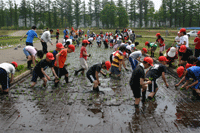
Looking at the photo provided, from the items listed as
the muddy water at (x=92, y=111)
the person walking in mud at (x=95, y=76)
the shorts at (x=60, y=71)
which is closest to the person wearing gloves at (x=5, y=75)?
the muddy water at (x=92, y=111)

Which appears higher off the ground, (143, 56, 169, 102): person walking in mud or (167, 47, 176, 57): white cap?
(167, 47, 176, 57): white cap

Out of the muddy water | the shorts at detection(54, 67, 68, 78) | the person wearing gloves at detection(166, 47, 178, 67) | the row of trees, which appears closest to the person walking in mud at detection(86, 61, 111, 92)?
the muddy water

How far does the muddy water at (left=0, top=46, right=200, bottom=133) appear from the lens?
3.91 metres

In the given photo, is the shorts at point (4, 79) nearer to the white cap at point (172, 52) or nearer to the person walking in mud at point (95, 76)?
the person walking in mud at point (95, 76)

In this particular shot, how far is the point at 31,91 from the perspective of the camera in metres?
6.30

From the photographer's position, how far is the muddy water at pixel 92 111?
154 inches

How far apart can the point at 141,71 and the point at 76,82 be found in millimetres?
3269

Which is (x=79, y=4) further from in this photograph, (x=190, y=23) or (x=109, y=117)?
(x=109, y=117)

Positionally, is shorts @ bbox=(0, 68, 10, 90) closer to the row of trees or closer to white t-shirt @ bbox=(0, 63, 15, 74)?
white t-shirt @ bbox=(0, 63, 15, 74)

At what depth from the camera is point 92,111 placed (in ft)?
A: 15.6

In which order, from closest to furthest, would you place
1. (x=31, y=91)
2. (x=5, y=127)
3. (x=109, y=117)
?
(x=5, y=127), (x=109, y=117), (x=31, y=91)

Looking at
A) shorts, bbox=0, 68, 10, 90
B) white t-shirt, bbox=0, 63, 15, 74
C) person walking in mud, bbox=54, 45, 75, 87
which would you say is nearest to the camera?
shorts, bbox=0, 68, 10, 90

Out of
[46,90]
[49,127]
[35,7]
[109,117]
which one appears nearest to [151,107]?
[109,117]

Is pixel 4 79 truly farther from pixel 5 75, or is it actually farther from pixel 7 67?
pixel 7 67
